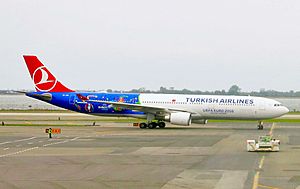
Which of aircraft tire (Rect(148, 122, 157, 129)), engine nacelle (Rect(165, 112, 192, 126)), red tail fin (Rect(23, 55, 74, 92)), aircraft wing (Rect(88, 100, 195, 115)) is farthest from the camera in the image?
red tail fin (Rect(23, 55, 74, 92))

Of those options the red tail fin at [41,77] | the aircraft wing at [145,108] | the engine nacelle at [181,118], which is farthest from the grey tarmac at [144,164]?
the red tail fin at [41,77]

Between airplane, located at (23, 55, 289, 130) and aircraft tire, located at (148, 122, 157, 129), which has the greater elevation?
airplane, located at (23, 55, 289, 130)

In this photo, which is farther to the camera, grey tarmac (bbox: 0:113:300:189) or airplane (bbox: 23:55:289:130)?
airplane (bbox: 23:55:289:130)

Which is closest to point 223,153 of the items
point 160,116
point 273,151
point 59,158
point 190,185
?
point 273,151

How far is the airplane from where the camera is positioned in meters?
54.2

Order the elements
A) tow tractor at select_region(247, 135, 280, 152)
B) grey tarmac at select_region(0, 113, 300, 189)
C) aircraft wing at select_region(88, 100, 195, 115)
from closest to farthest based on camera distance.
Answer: grey tarmac at select_region(0, 113, 300, 189)
tow tractor at select_region(247, 135, 280, 152)
aircraft wing at select_region(88, 100, 195, 115)

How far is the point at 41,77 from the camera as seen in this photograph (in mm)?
59750

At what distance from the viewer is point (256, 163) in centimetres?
2506

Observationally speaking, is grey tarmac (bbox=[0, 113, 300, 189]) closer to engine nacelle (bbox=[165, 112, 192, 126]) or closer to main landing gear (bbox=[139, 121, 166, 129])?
engine nacelle (bbox=[165, 112, 192, 126])

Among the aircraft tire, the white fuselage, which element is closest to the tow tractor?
the white fuselage

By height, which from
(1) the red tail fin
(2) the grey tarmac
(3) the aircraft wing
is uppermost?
(1) the red tail fin

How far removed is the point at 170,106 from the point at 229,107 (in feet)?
19.4

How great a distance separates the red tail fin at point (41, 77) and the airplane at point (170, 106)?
1.88ft

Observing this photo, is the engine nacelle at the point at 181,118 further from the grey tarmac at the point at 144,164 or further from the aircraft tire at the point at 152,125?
the grey tarmac at the point at 144,164
